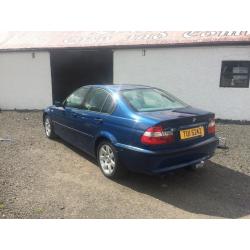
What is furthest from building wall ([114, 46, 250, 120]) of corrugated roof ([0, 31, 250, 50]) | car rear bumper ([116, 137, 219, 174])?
car rear bumper ([116, 137, 219, 174])

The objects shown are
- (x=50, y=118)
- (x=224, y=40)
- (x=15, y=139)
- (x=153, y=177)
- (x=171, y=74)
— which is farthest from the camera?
(x=171, y=74)

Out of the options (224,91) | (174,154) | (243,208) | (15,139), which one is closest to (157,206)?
(174,154)

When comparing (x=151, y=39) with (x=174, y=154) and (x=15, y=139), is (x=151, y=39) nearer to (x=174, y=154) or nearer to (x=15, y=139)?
(x=15, y=139)

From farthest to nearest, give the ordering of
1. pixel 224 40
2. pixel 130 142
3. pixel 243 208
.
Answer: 1. pixel 224 40
2. pixel 130 142
3. pixel 243 208

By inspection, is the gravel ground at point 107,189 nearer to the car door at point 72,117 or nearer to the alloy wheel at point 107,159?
the alloy wheel at point 107,159

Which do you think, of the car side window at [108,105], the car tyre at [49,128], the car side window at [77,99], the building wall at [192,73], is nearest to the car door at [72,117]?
the car side window at [77,99]

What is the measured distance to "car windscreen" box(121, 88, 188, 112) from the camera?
14.6ft

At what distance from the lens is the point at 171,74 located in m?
10.2

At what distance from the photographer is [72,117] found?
5.54 meters

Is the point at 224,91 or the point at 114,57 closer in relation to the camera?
the point at 224,91

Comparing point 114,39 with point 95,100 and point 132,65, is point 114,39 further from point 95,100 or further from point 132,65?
point 95,100

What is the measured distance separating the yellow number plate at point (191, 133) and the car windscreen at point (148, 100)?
1.98 feet

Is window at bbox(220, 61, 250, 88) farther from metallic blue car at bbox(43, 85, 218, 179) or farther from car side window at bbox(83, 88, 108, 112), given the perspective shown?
car side window at bbox(83, 88, 108, 112)
